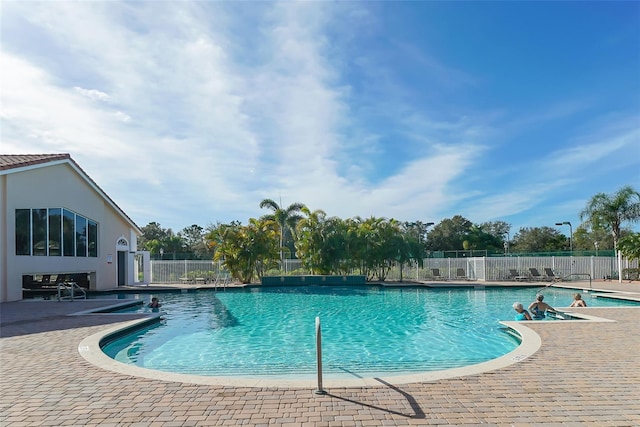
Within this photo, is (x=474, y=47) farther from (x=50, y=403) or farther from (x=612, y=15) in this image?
(x=50, y=403)

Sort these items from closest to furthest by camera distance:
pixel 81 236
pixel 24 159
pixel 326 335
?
pixel 326 335 < pixel 24 159 < pixel 81 236

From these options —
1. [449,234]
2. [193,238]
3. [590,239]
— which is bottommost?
[590,239]

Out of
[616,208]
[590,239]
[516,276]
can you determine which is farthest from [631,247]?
[590,239]

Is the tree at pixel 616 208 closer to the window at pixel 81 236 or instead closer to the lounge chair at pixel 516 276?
the lounge chair at pixel 516 276

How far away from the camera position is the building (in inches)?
581

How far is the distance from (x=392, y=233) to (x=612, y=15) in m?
16.0

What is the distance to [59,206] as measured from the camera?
693 inches

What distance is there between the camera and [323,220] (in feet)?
85.5

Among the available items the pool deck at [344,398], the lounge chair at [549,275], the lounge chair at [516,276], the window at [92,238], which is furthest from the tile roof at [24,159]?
the lounge chair at [549,275]

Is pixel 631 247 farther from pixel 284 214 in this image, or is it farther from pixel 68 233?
pixel 68 233

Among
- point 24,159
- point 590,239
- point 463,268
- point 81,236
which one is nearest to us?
point 24,159

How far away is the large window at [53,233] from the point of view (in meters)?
15.3

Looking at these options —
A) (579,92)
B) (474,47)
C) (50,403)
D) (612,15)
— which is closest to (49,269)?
(50,403)

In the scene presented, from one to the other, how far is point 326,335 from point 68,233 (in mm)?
13775
